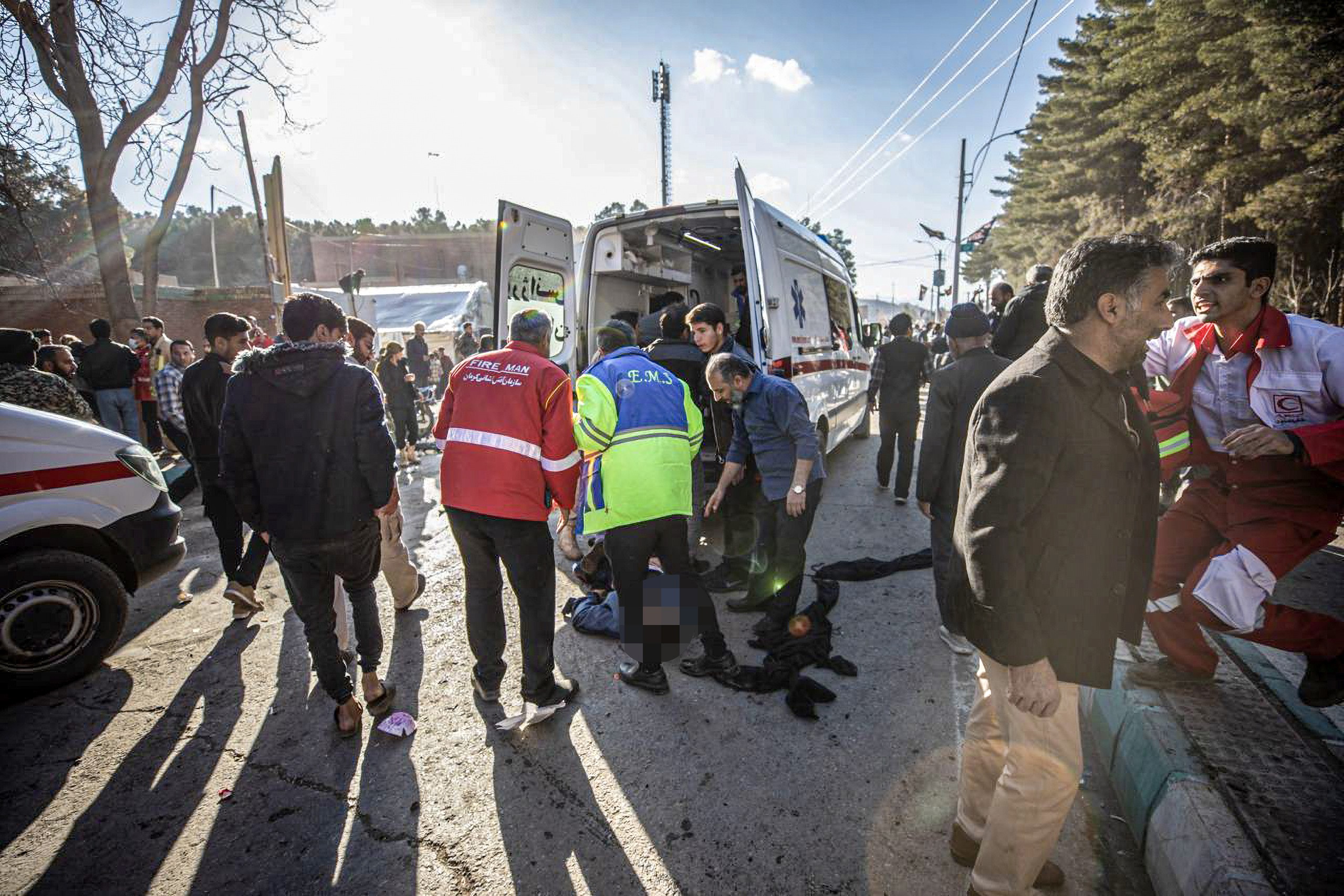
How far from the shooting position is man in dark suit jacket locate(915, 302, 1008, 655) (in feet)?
10.5

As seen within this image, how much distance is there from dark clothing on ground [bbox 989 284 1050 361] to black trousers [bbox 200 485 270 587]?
517 cm

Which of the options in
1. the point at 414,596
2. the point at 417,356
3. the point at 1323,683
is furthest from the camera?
the point at 417,356

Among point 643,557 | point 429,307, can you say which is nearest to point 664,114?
point 429,307

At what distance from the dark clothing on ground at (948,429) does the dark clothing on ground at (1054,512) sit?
163cm

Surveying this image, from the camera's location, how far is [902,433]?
6.24 meters

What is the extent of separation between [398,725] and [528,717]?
600mm

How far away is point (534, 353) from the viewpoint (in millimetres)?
Answer: 2744

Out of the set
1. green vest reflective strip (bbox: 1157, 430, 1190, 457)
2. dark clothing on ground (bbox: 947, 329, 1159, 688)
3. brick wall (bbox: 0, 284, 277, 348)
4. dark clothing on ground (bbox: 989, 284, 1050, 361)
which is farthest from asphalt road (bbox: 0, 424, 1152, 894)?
brick wall (bbox: 0, 284, 277, 348)

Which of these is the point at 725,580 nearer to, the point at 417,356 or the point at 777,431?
→ the point at 777,431

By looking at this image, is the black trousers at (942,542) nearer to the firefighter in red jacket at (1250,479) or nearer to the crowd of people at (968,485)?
the crowd of people at (968,485)

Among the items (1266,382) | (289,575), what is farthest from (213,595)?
(1266,382)

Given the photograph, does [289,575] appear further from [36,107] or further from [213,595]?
[36,107]

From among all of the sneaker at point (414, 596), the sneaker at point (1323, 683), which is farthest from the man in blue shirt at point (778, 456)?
the sneaker at point (1323, 683)

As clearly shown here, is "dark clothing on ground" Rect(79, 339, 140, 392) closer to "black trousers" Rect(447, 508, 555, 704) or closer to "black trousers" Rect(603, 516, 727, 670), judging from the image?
"black trousers" Rect(447, 508, 555, 704)
